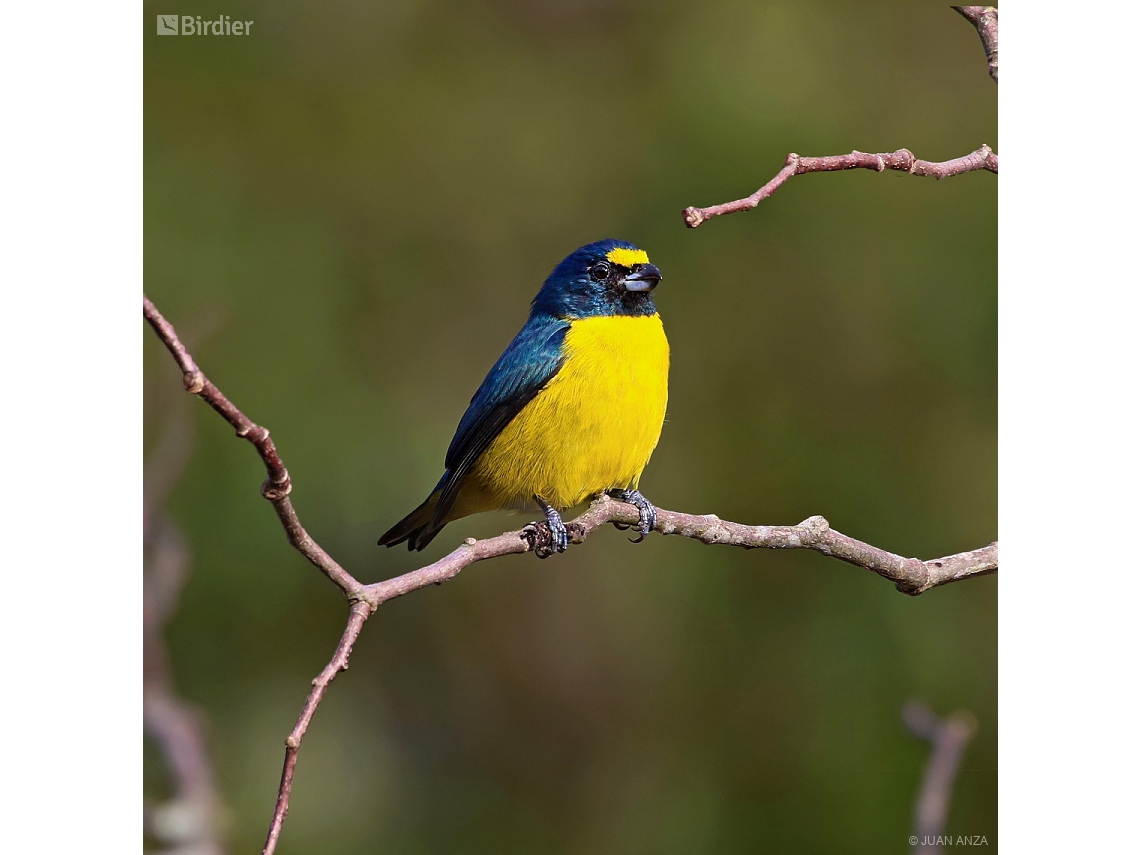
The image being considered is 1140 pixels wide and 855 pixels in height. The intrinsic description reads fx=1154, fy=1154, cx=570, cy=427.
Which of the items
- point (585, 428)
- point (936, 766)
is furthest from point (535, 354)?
point (936, 766)

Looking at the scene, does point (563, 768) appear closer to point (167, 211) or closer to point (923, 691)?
point (923, 691)

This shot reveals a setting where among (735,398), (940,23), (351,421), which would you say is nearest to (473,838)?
(351,421)

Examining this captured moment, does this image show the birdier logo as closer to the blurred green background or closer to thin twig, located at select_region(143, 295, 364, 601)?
the blurred green background

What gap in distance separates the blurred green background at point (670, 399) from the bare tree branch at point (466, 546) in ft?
1.94

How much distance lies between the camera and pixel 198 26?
12.2 feet

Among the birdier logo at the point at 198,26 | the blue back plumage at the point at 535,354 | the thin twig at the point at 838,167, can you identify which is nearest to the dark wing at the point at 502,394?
the blue back plumage at the point at 535,354

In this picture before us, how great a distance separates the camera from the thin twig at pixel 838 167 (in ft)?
8.22

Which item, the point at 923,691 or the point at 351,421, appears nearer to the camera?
the point at 923,691

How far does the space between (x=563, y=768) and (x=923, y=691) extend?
1346 mm

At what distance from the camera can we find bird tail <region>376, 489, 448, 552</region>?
4098 mm

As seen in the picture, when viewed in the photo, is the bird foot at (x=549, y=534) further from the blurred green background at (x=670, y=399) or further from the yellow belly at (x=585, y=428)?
the blurred green background at (x=670, y=399)

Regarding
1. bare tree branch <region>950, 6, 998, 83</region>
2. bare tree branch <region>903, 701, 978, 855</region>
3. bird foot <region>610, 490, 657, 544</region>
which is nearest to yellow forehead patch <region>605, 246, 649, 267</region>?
bird foot <region>610, 490, 657, 544</region>

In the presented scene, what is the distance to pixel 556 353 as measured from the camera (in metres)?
3.87

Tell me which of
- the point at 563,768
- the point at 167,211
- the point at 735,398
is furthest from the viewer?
the point at 735,398
